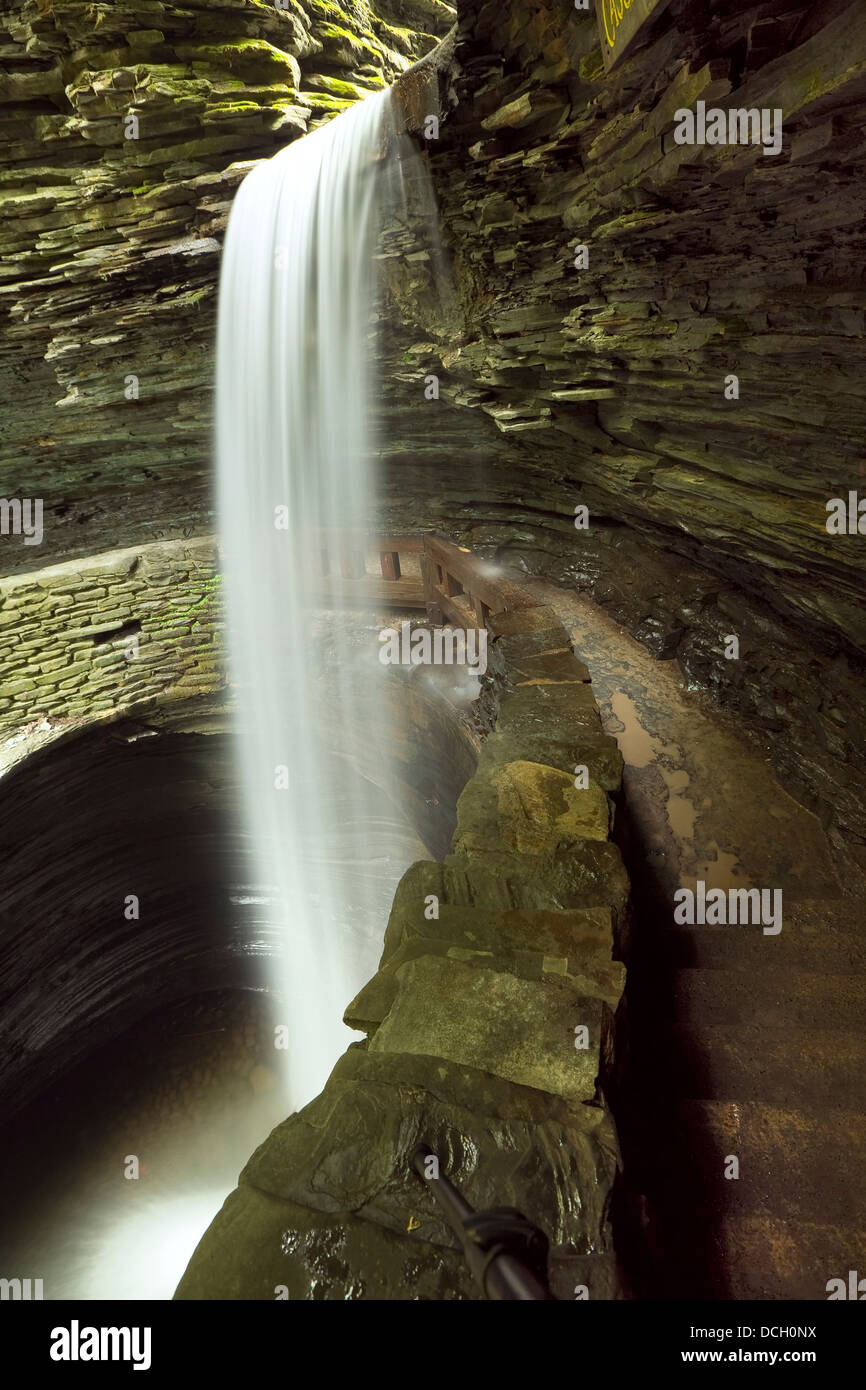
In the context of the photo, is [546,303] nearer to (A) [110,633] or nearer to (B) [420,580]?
(B) [420,580]

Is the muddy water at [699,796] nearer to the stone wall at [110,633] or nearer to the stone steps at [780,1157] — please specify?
the stone steps at [780,1157]

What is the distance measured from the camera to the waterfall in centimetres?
846

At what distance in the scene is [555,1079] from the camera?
207cm

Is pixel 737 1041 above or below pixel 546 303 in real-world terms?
below

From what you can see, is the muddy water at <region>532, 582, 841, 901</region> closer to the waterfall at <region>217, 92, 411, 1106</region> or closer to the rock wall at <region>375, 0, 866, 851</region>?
the rock wall at <region>375, 0, 866, 851</region>

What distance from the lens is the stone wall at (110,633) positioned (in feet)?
33.4

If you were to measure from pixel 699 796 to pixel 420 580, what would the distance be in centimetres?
523

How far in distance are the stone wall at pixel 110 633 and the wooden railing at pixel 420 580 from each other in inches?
89.5

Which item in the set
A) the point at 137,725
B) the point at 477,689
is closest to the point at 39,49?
the point at 137,725

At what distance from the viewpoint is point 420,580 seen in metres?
8.99

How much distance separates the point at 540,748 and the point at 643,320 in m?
3.55
